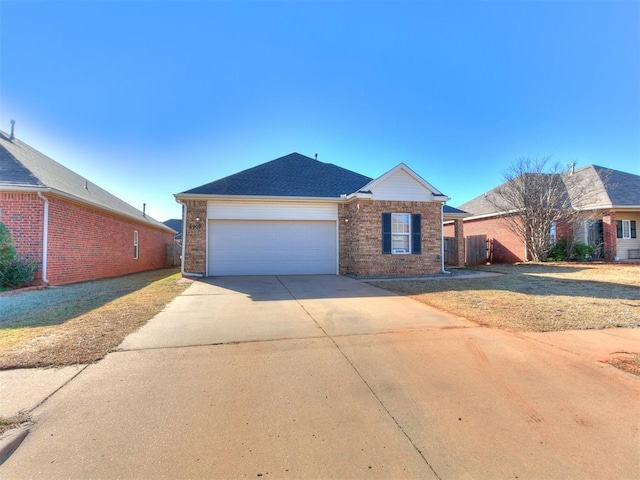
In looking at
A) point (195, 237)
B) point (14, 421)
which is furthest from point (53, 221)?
point (14, 421)

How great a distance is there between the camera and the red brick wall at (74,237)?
9.44 metres

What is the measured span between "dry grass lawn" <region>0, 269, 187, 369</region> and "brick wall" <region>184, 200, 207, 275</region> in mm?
3164

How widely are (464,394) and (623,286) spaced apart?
1008 centimetres


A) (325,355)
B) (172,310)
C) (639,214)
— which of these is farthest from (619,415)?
(639,214)

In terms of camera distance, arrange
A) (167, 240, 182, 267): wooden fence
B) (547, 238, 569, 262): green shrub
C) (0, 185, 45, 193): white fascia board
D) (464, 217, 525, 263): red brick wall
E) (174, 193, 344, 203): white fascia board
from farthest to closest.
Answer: (167, 240, 182, 267): wooden fence
(464, 217, 525, 263): red brick wall
(547, 238, 569, 262): green shrub
(174, 193, 344, 203): white fascia board
(0, 185, 45, 193): white fascia board

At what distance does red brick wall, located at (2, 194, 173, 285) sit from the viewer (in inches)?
372

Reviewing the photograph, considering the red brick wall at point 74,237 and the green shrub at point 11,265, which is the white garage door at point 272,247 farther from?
the green shrub at point 11,265

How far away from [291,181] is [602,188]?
60.5 ft

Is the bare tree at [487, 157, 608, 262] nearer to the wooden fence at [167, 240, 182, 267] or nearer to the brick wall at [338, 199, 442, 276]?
the brick wall at [338, 199, 442, 276]

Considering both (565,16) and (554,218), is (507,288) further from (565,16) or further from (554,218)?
(554,218)

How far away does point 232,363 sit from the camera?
365 centimetres

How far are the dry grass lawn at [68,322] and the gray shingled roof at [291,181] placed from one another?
534 centimetres

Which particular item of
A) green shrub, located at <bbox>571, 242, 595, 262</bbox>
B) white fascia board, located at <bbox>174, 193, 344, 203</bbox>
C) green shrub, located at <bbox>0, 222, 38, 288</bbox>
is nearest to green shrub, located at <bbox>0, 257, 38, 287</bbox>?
green shrub, located at <bbox>0, 222, 38, 288</bbox>

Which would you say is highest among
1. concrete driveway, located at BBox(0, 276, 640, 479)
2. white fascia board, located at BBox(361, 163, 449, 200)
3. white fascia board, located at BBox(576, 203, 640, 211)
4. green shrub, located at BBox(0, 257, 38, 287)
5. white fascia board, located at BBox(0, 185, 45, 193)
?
white fascia board, located at BBox(361, 163, 449, 200)
